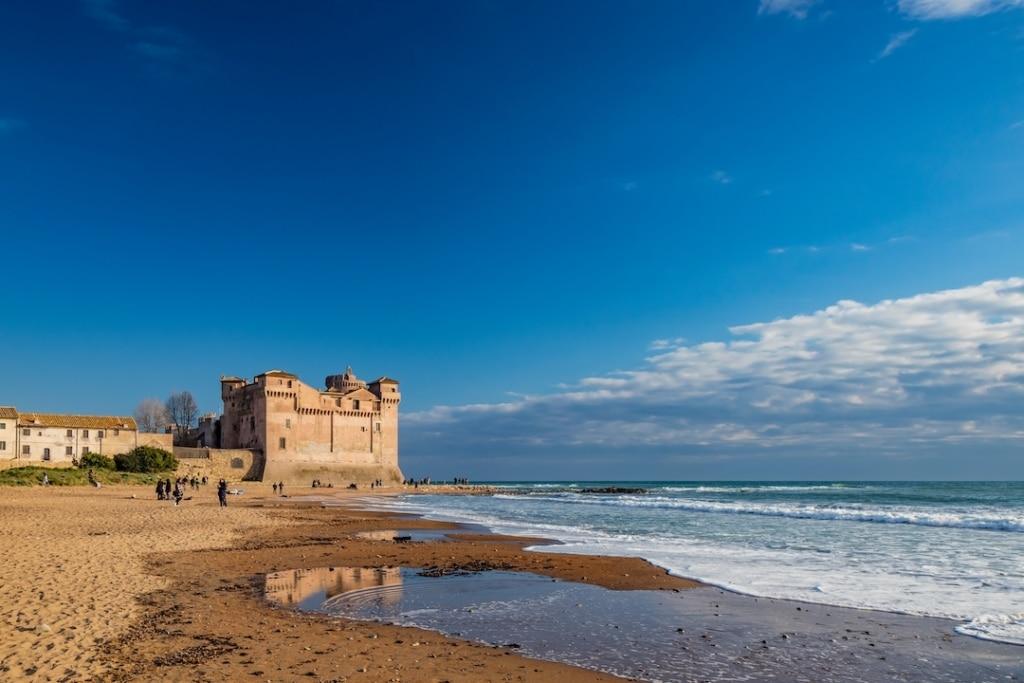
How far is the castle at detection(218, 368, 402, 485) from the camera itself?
7506 cm

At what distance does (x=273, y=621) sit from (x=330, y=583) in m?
3.20

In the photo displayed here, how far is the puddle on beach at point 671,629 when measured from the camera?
7129 millimetres

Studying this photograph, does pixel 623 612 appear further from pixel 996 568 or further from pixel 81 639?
pixel 996 568

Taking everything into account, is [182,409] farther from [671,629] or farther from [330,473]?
[671,629]

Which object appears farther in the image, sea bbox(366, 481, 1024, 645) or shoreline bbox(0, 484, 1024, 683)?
sea bbox(366, 481, 1024, 645)

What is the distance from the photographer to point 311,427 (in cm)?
7800

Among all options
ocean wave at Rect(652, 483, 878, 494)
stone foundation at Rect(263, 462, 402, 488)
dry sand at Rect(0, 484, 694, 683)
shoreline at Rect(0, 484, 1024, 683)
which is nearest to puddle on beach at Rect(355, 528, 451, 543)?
dry sand at Rect(0, 484, 694, 683)

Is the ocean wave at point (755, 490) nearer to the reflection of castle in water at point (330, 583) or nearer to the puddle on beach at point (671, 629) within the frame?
the reflection of castle in water at point (330, 583)

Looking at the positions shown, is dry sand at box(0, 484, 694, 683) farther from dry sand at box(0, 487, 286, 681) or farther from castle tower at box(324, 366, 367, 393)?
castle tower at box(324, 366, 367, 393)

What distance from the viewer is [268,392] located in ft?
247

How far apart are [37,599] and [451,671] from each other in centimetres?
632

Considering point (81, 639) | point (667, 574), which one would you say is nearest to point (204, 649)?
point (81, 639)

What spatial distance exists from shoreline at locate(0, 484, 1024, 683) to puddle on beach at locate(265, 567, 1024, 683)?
0.27ft

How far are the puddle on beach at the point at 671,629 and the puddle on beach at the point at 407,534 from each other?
809cm
